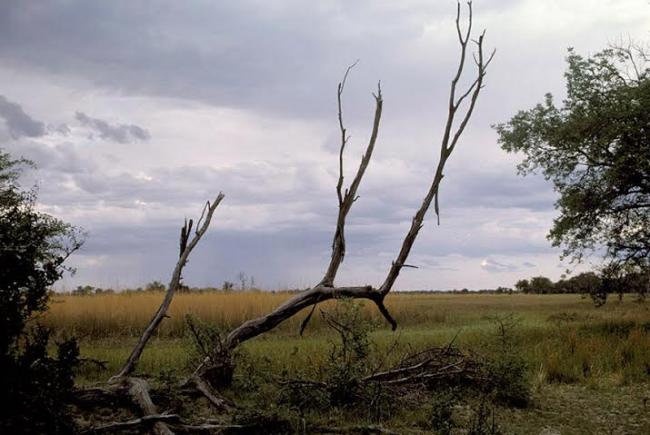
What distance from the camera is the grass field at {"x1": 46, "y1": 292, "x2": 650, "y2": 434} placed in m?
7.81

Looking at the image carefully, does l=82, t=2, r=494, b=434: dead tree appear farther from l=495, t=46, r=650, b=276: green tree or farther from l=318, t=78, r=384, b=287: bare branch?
l=495, t=46, r=650, b=276: green tree

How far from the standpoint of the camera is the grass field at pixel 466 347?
308 inches

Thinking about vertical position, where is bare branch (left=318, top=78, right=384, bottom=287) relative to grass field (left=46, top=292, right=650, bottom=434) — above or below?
above

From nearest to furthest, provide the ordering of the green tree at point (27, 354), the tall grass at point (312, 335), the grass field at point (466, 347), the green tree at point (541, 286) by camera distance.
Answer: the green tree at point (27, 354) → the grass field at point (466, 347) → the tall grass at point (312, 335) → the green tree at point (541, 286)

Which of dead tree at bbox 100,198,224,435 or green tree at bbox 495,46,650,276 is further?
green tree at bbox 495,46,650,276

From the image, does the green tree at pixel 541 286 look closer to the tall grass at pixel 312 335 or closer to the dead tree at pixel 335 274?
the tall grass at pixel 312 335

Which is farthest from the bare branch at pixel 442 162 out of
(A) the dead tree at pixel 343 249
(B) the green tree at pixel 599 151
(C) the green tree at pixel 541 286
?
(C) the green tree at pixel 541 286

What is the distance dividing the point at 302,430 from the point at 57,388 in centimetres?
233

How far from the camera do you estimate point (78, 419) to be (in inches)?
243

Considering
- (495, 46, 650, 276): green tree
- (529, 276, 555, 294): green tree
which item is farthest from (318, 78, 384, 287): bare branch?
(529, 276, 555, 294): green tree

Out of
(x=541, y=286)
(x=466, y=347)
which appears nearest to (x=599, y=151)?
(x=466, y=347)

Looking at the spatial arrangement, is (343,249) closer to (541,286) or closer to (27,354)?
(27,354)

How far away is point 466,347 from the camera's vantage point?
12.0m

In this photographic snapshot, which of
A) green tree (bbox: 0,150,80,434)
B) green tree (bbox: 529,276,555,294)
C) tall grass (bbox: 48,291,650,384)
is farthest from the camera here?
green tree (bbox: 529,276,555,294)
